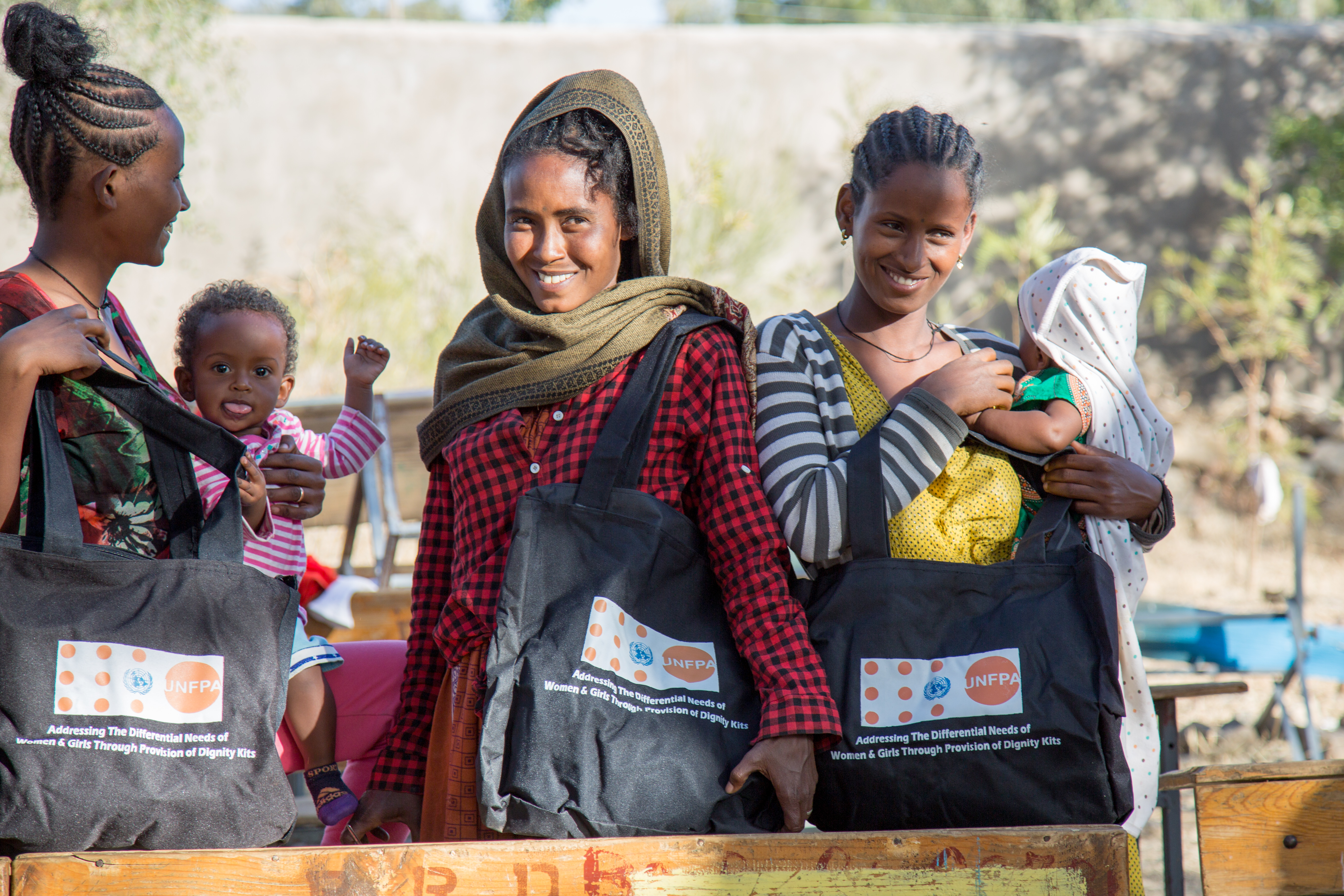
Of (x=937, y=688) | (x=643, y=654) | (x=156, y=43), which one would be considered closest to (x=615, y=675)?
(x=643, y=654)

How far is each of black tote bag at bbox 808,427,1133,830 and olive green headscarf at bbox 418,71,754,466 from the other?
18.4 inches

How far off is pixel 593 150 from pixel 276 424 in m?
1.14

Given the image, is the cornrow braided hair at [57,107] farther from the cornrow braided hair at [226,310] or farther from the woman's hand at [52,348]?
the cornrow braided hair at [226,310]

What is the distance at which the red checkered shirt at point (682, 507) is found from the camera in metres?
1.76

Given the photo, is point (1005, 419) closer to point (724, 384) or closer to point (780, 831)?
point (724, 384)

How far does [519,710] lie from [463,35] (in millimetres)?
11153

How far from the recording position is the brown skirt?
69.9 inches

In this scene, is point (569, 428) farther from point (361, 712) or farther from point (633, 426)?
point (361, 712)

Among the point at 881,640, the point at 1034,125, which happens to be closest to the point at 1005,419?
the point at 881,640

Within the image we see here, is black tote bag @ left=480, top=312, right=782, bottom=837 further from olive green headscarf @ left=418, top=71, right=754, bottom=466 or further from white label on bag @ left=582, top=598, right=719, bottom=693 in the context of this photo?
olive green headscarf @ left=418, top=71, right=754, bottom=466

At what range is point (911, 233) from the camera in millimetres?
2098

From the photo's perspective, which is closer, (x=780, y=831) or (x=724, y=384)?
(x=780, y=831)

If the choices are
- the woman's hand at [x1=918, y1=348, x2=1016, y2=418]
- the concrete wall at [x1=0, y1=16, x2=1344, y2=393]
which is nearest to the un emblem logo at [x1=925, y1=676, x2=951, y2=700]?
the woman's hand at [x1=918, y1=348, x2=1016, y2=418]

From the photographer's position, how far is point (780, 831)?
1.73 m
